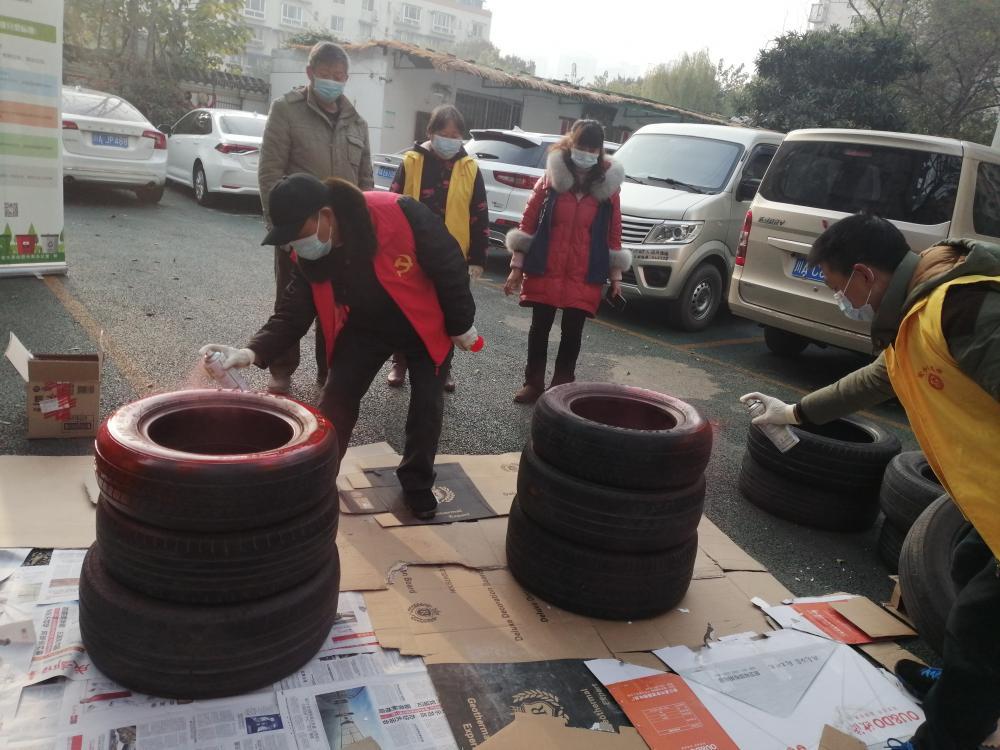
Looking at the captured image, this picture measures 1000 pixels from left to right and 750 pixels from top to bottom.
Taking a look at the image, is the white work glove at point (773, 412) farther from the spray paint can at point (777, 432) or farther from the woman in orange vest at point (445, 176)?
the woman in orange vest at point (445, 176)

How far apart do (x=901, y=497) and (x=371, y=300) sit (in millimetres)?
2632

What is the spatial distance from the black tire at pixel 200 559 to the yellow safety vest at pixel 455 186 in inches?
123

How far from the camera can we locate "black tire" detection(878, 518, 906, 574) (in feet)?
12.5

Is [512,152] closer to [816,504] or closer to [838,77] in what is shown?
[816,504]

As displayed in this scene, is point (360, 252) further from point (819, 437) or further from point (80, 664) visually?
point (819, 437)

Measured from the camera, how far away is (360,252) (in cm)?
326

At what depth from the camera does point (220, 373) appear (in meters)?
3.07

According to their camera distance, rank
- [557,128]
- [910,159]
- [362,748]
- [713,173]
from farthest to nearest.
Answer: [557,128] < [713,173] < [910,159] < [362,748]

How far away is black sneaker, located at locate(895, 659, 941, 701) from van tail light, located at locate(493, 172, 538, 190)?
23.4 feet

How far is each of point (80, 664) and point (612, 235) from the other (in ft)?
13.3

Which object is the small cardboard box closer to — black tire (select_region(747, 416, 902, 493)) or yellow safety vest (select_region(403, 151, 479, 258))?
yellow safety vest (select_region(403, 151, 479, 258))

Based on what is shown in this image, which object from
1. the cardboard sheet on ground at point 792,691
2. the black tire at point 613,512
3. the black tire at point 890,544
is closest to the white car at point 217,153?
the black tire at point 613,512

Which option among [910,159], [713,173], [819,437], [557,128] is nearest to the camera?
[819,437]

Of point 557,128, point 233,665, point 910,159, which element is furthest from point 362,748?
point 557,128
